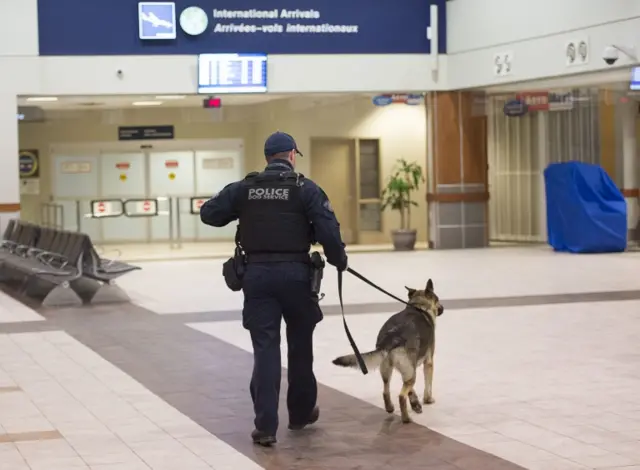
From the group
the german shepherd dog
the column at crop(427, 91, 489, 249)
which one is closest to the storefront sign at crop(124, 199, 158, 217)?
the column at crop(427, 91, 489, 249)

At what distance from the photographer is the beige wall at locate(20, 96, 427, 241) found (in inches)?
964

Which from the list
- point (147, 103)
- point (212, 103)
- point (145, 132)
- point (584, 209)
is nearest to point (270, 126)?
point (212, 103)

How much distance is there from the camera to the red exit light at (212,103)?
23.5 metres

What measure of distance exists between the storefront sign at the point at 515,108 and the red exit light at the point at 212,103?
532 cm

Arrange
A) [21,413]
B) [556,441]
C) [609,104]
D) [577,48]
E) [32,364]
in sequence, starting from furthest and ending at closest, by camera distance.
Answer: [609,104] → [577,48] → [32,364] → [21,413] → [556,441]

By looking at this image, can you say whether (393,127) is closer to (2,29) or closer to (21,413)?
(2,29)

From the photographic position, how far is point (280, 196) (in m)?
6.87

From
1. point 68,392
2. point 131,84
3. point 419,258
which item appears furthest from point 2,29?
point 68,392

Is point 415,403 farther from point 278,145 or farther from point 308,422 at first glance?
point 278,145

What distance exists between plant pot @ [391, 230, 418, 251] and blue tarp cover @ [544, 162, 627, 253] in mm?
2796

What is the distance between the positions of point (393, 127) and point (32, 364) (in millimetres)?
16857

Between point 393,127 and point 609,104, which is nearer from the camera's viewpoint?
point 609,104

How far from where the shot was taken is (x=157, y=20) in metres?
22.7

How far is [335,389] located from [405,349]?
56.9 inches
